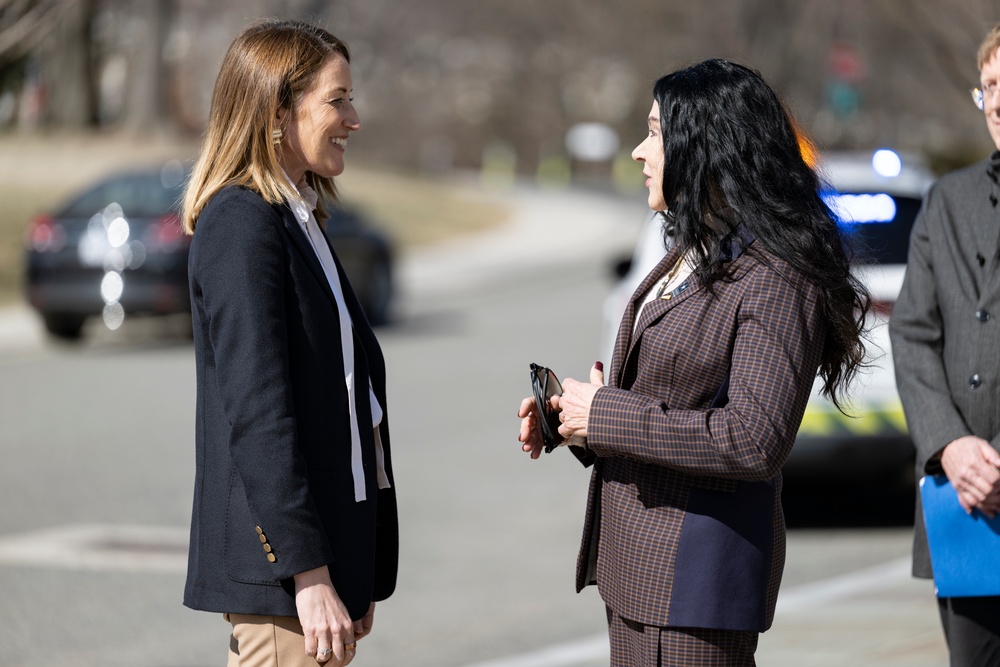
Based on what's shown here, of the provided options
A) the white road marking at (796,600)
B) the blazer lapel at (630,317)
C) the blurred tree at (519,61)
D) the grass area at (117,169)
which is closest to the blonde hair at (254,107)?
the blazer lapel at (630,317)

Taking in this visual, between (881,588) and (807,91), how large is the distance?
130 ft

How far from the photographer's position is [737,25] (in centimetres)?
3909

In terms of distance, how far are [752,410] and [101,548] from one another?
16.4 ft

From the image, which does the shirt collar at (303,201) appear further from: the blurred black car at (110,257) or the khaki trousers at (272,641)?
the blurred black car at (110,257)

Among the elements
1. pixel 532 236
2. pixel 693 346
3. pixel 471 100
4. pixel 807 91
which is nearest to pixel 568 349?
pixel 693 346

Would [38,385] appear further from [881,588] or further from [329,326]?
[329,326]

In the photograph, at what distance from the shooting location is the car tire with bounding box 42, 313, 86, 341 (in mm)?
14570

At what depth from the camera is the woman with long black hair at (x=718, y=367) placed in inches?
110

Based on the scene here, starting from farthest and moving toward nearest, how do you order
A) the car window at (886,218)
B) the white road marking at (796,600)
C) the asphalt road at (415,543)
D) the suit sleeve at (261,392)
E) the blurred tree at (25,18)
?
1. the blurred tree at (25,18)
2. the car window at (886,218)
3. the asphalt road at (415,543)
4. the white road marking at (796,600)
5. the suit sleeve at (261,392)

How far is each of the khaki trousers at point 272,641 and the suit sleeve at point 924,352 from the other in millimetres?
1700

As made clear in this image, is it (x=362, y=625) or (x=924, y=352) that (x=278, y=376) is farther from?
(x=924, y=352)

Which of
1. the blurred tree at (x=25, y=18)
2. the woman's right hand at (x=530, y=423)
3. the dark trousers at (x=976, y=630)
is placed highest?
the blurred tree at (x=25, y=18)

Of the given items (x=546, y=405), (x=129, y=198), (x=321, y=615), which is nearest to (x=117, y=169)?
(x=129, y=198)

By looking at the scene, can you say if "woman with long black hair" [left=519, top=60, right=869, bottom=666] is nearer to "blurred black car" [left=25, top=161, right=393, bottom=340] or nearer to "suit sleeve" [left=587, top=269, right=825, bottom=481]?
"suit sleeve" [left=587, top=269, right=825, bottom=481]
